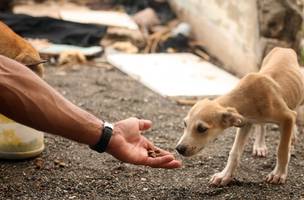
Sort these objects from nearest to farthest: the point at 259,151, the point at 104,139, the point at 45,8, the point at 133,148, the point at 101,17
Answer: the point at 104,139, the point at 133,148, the point at 259,151, the point at 101,17, the point at 45,8

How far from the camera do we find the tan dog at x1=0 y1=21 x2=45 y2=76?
4.71 metres

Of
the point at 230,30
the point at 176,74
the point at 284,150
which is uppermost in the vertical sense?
the point at 284,150

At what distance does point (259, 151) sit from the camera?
4.97m

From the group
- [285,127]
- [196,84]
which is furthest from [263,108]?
[196,84]

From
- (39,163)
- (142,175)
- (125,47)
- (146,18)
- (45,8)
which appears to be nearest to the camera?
(142,175)

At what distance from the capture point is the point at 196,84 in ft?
23.5

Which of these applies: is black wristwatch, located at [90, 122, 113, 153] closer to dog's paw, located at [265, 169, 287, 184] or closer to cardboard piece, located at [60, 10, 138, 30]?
dog's paw, located at [265, 169, 287, 184]

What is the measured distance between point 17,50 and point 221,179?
188 cm

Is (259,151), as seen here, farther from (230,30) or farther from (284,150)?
(230,30)

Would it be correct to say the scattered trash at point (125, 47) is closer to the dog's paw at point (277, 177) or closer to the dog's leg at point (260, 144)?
the dog's leg at point (260, 144)

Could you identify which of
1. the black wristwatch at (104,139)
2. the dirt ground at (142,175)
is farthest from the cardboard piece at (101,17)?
the black wristwatch at (104,139)

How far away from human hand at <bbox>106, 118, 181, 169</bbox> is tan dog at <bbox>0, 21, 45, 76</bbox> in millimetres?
1181

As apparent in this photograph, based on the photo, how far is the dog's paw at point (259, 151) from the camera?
16.3 ft

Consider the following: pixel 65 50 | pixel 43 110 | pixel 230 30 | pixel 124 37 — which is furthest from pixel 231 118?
pixel 124 37
